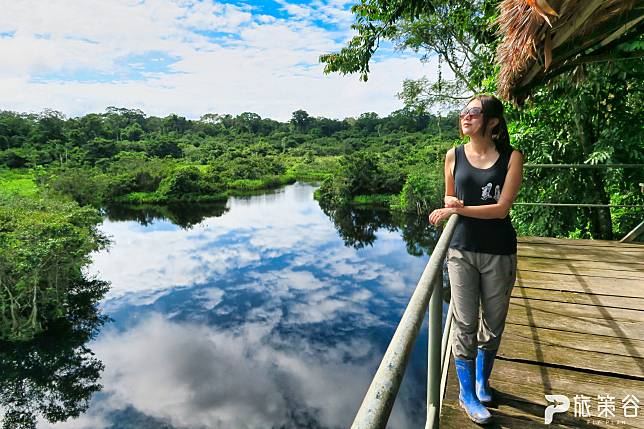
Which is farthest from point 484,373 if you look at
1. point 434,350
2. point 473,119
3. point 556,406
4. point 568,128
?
point 568,128

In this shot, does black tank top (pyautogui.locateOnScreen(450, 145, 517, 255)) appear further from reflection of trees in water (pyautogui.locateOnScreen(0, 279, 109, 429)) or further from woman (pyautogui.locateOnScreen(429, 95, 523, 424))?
reflection of trees in water (pyautogui.locateOnScreen(0, 279, 109, 429))

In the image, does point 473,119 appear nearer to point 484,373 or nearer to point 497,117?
point 497,117

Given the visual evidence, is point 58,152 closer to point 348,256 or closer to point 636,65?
point 348,256

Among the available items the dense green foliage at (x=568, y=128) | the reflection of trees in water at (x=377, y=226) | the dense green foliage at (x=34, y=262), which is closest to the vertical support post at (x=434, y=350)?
the dense green foliage at (x=568, y=128)

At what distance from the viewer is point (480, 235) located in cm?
126

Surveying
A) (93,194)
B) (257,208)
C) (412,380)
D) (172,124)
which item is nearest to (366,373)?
(412,380)

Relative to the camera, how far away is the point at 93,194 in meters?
29.5

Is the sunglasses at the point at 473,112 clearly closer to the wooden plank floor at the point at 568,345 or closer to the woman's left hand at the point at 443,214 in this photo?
the woman's left hand at the point at 443,214

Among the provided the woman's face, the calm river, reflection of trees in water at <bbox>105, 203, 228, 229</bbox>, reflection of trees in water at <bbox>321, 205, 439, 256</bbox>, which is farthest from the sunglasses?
reflection of trees in water at <bbox>105, 203, 228, 229</bbox>

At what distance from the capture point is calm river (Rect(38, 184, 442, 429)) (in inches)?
379

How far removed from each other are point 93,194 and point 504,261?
3373cm

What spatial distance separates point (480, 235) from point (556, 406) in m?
0.67

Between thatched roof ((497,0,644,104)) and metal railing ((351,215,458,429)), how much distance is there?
3.85 ft

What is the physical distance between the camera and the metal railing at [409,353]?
46 cm
